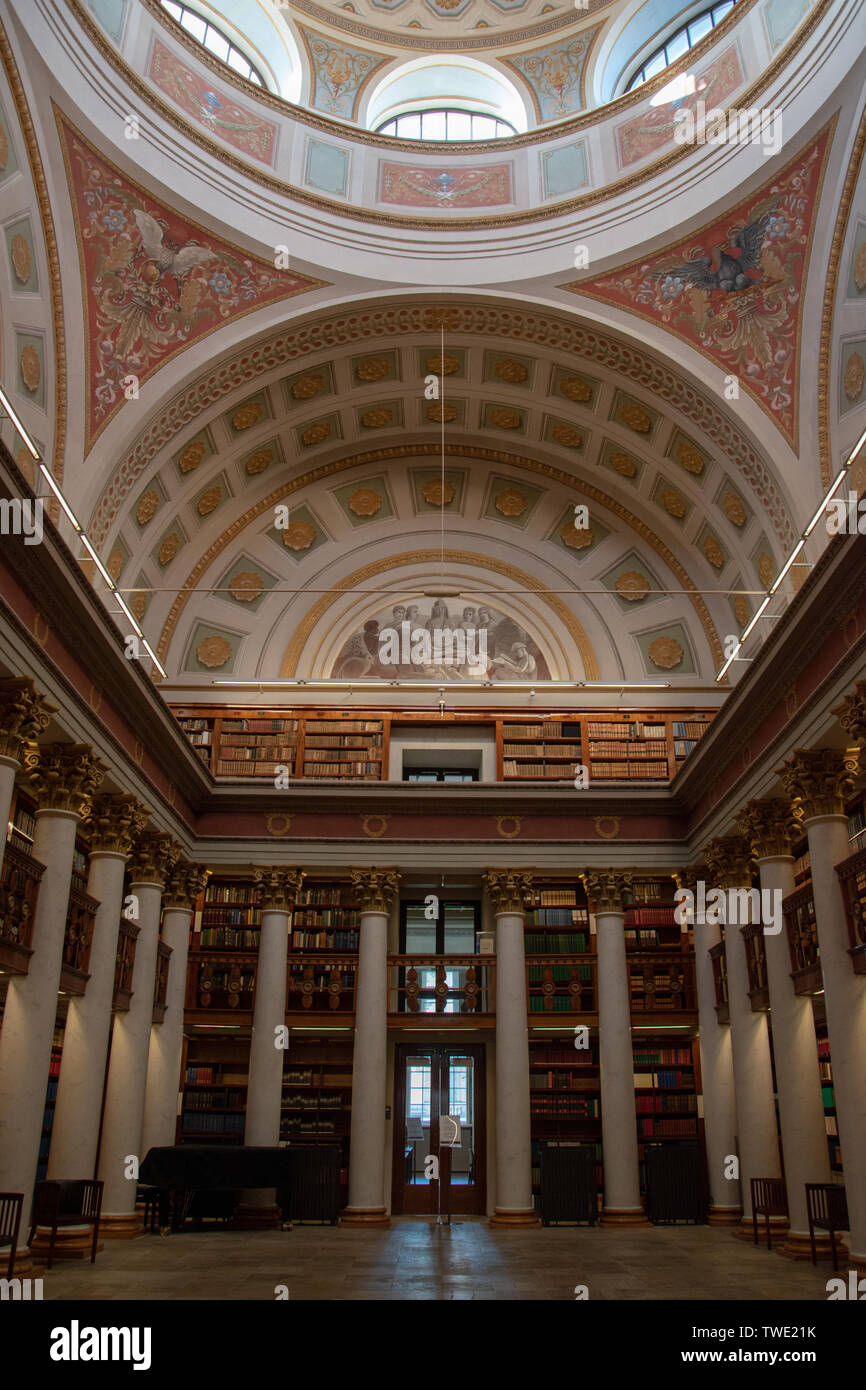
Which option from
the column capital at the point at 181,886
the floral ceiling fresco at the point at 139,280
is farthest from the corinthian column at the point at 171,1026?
the floral ceiling fresco at the point at 139,280

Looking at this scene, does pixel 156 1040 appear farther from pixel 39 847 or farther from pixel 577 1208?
pixel 577 1208

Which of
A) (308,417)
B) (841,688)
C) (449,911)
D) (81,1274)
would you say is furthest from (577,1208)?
(308,417)

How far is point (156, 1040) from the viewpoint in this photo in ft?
46.2

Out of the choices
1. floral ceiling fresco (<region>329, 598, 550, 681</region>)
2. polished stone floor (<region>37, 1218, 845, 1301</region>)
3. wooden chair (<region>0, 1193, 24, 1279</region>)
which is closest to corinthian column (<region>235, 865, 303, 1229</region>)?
polished stone floor (<region>37, 1218, 845, 1301</region>)

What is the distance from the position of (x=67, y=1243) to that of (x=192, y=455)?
35.2 ft

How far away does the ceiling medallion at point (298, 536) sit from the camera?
18.0 m

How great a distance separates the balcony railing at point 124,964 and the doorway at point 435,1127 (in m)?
4.94

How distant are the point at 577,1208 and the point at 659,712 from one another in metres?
7.57

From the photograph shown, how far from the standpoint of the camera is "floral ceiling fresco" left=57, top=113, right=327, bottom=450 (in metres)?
12.7

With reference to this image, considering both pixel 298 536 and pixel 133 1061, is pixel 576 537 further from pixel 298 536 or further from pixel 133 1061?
pixel 133 1061

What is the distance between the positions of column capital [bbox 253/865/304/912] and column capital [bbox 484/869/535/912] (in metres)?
3.02

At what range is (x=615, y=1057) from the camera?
566 inches

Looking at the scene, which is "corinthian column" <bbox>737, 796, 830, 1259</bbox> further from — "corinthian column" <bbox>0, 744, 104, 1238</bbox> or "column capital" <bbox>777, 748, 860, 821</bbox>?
"corinthian column" <bbox>0, 744, 104, 1238</bbox>

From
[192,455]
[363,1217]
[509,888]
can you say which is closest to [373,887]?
[509,888]
